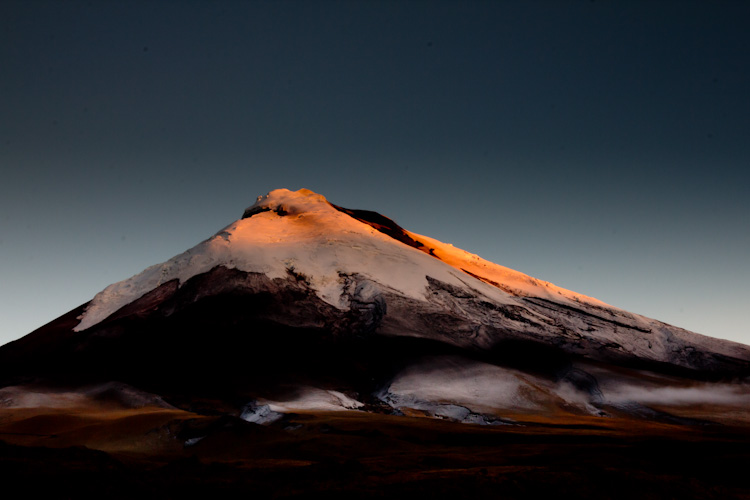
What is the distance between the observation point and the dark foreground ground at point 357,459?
15.0 metres

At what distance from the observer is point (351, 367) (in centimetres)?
5256

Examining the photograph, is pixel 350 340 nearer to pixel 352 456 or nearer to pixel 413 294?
pixel 413 294

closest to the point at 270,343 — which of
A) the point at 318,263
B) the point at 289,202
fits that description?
the point at 318,263

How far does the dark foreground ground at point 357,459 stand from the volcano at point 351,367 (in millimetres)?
244

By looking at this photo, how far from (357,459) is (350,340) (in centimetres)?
3134

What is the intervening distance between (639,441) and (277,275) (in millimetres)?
39159

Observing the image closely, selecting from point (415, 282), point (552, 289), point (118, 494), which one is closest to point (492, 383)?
point (415, 282)

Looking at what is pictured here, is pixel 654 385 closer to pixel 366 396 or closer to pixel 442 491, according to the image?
pixel 366 396

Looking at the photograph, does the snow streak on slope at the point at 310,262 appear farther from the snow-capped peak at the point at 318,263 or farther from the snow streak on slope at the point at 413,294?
the snow streak on slope at the point at 413,294

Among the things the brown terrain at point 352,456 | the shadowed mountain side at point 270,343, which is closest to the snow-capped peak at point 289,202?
the shadowed mountain side at point 270,343

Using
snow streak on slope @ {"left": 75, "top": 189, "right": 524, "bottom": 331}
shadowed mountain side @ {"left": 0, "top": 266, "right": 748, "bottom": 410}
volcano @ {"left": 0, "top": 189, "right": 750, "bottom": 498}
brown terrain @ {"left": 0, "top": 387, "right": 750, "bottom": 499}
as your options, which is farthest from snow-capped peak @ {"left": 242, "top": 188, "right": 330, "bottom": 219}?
brown terrain @ {"left": 0, "top": 387, "right": 750, "bottom": 499}

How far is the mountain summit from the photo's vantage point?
48.7m

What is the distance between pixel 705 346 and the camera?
64438 mm

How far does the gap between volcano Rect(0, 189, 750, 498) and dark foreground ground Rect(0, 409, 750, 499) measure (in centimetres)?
24
